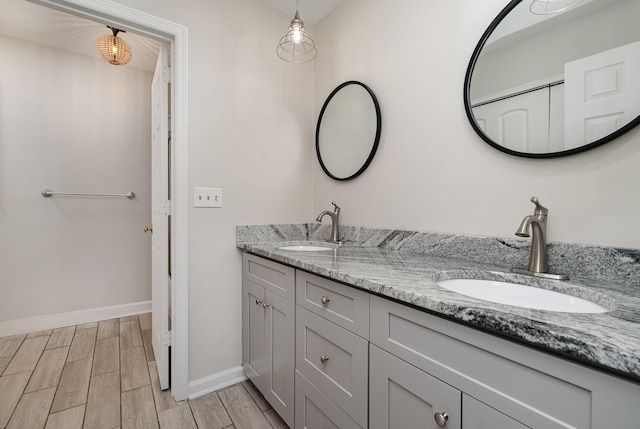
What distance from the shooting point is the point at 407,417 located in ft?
2.53

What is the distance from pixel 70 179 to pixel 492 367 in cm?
325

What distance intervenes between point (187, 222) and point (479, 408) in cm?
150

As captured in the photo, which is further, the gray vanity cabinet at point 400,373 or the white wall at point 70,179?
the white wall at point 70,179

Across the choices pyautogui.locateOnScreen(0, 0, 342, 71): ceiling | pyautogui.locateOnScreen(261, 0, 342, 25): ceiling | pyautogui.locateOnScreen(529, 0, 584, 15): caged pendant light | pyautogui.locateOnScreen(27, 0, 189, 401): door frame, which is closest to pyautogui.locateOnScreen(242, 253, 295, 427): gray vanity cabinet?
pyautogui.locateOnScreen(27, 0, 189, 401): door frame

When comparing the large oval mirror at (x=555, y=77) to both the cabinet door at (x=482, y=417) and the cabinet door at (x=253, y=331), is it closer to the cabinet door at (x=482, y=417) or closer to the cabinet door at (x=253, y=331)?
the cabinet door at (x=482, y=417)

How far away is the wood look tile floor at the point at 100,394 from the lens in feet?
4.65

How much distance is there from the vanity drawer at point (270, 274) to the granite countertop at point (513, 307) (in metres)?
0.10

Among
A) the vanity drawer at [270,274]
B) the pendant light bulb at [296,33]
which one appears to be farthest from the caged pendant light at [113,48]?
the vanity drawer at [270,274]

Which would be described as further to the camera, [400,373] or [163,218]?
[163,218]

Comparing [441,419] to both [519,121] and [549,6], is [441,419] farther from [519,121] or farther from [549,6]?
[549,6]

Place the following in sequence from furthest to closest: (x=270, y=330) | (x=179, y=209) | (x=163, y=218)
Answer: (x=163, y=218), (x=179, y=209), (x=270, y=330)

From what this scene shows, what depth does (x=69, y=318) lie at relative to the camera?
2549mm

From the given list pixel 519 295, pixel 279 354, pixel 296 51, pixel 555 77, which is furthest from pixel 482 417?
pixel 296 51

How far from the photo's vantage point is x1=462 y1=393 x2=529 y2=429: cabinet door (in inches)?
22.3
